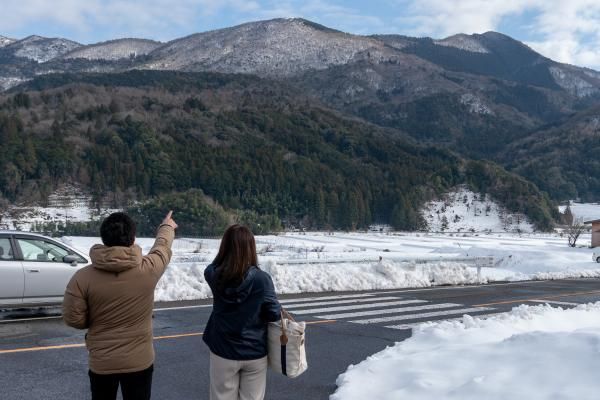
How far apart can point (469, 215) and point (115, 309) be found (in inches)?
3703

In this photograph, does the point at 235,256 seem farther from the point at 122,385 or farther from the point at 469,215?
the point at 469,215

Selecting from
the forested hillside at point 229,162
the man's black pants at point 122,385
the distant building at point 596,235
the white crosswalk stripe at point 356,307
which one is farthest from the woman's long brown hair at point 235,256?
the forested hillside at point 229,162

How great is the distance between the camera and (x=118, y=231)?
374 centimetres

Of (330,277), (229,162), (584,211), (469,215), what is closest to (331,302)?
(330,277)

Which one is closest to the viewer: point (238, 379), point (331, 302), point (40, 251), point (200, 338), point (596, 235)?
point (238, 379)

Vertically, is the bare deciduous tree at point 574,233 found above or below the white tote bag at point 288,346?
below

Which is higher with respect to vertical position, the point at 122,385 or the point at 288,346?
the point at 288,346

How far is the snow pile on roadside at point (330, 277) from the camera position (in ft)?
48.6

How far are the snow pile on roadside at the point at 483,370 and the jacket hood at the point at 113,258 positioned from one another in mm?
3268

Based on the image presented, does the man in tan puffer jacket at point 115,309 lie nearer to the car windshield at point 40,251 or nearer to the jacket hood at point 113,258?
the jacket hood at point 113,258

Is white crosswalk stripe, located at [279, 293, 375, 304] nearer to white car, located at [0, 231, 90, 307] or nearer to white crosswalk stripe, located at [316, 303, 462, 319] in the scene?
white crosswalk stripe, located at [316, 303, 462, 319]

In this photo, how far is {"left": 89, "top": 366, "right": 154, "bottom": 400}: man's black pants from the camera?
3818 millimetres

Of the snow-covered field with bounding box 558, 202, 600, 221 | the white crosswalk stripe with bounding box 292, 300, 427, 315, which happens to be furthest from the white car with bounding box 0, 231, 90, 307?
the snow-covered field with bounding box 558, 202, 600, 221

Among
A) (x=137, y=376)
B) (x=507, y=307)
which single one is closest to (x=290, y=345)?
(x=137, y=376)
